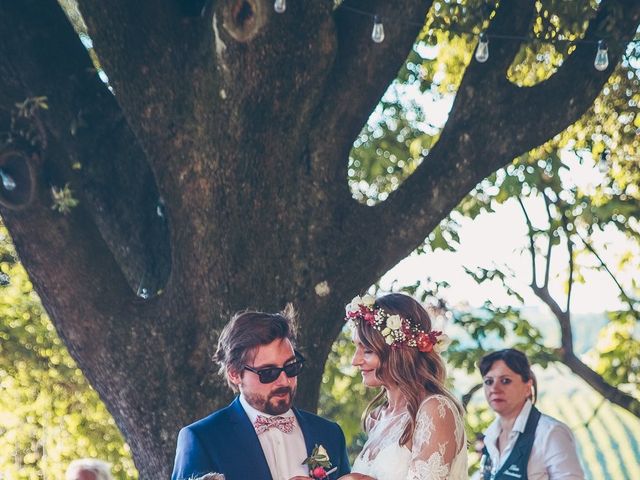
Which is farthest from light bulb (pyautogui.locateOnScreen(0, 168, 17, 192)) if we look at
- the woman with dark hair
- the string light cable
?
the woman with dark hair

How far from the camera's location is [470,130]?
6.91m

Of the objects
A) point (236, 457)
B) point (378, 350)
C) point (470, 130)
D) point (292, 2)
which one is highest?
point (292, 2)

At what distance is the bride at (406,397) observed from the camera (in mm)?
4938

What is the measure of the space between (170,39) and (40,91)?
95 centimetres

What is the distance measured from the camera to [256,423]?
5238mm

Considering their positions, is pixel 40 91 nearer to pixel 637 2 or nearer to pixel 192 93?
pixel 192 93

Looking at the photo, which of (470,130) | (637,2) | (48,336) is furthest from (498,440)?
(48,336)

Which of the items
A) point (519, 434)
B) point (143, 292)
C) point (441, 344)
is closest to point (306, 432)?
point (441, 344)

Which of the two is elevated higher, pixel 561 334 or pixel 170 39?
pixel 170 39

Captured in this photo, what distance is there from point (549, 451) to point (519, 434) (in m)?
0.25

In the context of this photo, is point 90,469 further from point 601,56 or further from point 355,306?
Result: point 601,56

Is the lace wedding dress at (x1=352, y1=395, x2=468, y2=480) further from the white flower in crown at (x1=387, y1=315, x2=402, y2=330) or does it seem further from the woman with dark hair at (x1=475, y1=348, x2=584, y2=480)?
the woman with dark hair at (x1=475, y1=348, x2=584, y2=480)

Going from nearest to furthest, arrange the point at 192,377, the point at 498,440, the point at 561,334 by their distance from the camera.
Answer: the point at 192,377 < the point at 498,440 < the point at 561,334

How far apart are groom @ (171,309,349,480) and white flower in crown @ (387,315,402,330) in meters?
0.45
